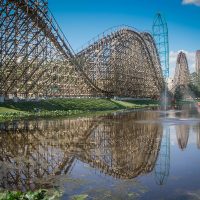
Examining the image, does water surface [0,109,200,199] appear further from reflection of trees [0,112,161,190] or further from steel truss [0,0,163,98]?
steel truss [0,0,163,98]

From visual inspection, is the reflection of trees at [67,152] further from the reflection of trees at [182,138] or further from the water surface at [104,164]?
the reflection of trees at [182,138]

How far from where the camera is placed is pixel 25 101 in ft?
110

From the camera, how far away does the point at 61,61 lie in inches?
1529

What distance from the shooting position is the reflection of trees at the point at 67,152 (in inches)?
393

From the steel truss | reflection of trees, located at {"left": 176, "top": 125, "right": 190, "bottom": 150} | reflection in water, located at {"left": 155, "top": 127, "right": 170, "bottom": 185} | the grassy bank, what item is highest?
the steel truss

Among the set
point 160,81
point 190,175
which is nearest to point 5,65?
point 190,175

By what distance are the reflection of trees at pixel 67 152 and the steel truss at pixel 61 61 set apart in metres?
12.9

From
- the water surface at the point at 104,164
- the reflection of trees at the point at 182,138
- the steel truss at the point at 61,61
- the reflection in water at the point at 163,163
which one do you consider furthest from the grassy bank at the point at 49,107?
the reflection in water at the point at 163,163

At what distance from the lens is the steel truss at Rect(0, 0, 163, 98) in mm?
30672

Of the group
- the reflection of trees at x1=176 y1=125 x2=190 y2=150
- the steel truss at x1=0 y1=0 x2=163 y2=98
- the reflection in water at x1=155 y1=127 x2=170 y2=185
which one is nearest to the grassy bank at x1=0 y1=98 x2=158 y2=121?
the steel truss at x1=0 y1=0 x2=163 y2=98

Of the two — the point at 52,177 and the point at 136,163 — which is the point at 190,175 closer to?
the point at 136,163

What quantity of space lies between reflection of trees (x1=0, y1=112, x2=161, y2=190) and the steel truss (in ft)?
42.3

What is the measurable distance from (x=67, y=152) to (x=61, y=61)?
2643 centimetres

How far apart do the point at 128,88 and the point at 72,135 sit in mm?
41789
